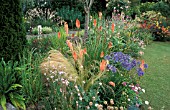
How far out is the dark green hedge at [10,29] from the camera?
13.0 feet

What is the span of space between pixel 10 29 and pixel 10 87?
0.90m

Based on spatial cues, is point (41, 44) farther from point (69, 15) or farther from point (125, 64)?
point (69, 15)

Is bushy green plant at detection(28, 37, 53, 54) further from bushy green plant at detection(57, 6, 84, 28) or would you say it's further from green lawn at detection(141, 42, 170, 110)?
bushy green plant at detection(57, 6, 84, 28)

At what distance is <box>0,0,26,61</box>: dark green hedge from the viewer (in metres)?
3.95

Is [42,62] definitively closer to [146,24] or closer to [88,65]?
[88,65]

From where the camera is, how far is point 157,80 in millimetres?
6004

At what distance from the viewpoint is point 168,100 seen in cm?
488

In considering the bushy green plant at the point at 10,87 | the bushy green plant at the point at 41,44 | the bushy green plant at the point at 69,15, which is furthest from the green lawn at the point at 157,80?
the bushy green plant at the point at 69,15

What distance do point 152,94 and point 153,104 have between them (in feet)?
1.58

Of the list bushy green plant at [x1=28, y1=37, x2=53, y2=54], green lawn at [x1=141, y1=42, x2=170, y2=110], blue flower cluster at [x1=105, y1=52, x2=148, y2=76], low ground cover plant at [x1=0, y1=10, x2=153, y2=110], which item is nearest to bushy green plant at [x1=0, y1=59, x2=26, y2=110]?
low ground cover plant at [x1=0, y1=10, x2=153, y2=110]

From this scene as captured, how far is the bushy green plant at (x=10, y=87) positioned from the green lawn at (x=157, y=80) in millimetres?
2067

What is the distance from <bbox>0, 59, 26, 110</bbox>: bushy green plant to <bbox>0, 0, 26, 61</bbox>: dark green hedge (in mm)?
199

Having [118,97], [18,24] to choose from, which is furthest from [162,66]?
[18,24]

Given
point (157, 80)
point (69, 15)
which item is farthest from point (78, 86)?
point (69, 15)
